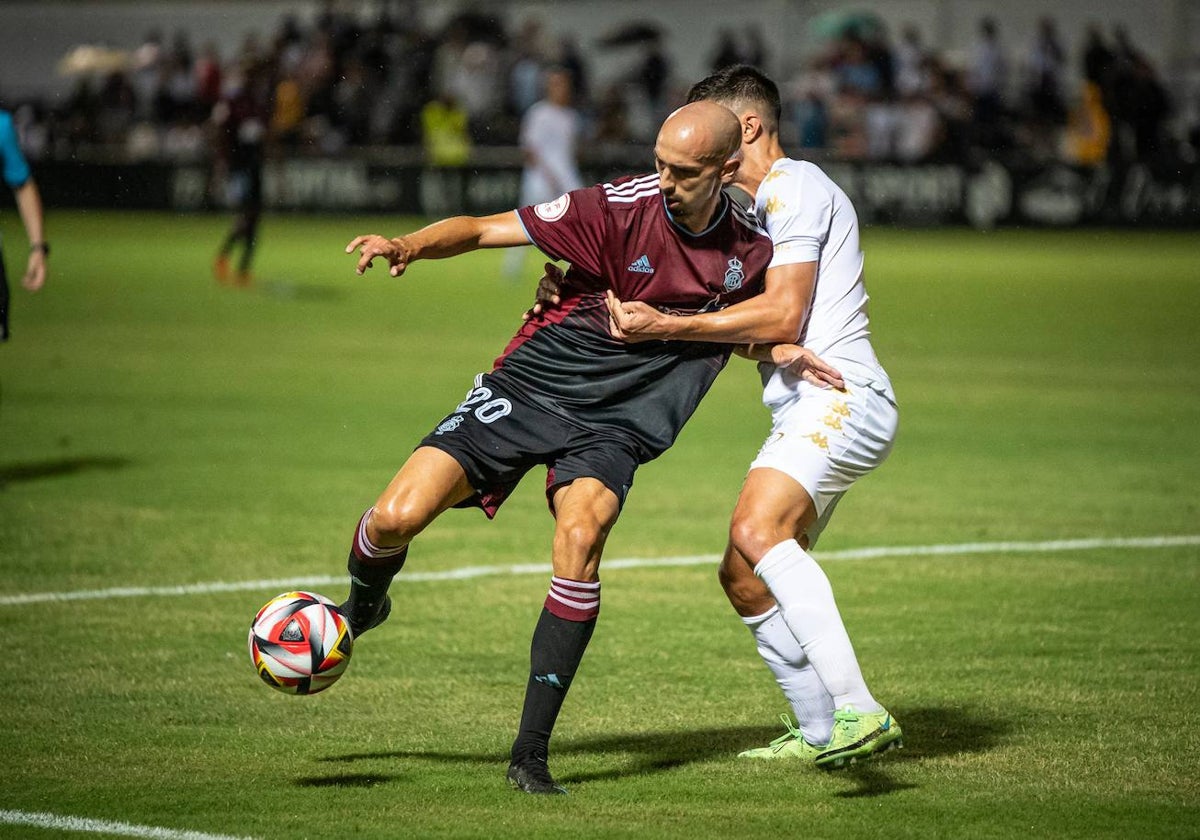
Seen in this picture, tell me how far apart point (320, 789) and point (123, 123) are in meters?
32.7

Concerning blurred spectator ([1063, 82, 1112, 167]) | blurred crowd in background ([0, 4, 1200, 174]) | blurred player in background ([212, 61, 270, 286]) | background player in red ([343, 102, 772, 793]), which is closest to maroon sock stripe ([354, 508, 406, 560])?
background player in red ([343, 102, 772, 793])

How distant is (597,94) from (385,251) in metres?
29.5

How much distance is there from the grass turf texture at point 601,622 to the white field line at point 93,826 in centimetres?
7

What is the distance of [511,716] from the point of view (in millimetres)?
6020

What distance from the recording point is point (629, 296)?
5.48m

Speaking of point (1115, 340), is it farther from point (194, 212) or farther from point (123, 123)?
point (123, 123)

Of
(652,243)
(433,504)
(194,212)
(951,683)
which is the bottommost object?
(194,212)

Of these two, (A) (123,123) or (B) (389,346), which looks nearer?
(B) (389,346)

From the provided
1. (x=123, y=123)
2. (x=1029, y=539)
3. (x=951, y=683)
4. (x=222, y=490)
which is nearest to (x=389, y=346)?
(x=222, y=490)

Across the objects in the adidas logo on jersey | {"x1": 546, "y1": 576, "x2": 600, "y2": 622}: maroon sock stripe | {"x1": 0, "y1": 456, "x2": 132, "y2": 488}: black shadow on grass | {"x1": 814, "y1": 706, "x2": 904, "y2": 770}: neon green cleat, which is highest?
the adidas logo on jersey

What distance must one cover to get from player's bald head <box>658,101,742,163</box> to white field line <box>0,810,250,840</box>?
7.87 feet

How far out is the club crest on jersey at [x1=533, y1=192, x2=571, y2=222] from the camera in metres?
5.42

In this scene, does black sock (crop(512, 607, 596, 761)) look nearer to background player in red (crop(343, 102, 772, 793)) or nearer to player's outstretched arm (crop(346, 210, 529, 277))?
background player in red (crop(343, 102, 772, 793))

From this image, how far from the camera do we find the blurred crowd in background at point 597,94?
30.4 m
